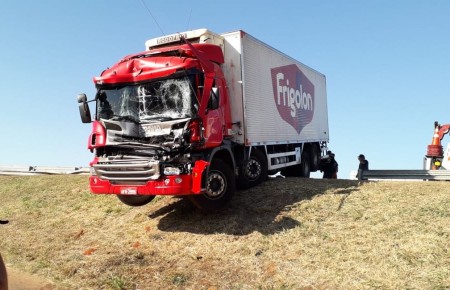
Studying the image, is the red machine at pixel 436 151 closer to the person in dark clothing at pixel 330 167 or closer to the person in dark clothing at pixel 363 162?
the person in dark clothing at pixel 363 162

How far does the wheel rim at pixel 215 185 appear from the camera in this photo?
334 inches

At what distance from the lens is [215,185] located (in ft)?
28.4

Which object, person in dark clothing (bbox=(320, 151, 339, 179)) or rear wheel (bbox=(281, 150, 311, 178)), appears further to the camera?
person in dark clothing (bbox=(320, 151, 339, 179))

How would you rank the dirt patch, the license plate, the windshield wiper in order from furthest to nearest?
the windshield wiper, the license plate, the dirt patch

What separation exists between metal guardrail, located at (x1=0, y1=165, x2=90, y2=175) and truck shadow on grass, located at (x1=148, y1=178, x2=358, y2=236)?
1009cm

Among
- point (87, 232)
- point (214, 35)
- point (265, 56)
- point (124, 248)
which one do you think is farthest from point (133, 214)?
point (265, 56)

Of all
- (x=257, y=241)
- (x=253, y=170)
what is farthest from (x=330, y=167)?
(x=257, y=241)

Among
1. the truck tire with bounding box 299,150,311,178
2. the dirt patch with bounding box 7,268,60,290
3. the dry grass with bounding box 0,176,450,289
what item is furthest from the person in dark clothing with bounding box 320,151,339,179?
the dirt patch with bounding box 7,268,60,290

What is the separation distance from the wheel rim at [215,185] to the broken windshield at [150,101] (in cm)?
144

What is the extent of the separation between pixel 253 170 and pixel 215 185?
2720 millimetres

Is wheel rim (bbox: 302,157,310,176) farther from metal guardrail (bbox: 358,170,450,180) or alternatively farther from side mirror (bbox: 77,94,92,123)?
side mirror (bbox: 77,94,92,123)

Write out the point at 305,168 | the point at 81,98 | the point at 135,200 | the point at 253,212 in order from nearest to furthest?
the point at 253,212 → the point at 81,98 → the point at 135,200 → the point at 305,168

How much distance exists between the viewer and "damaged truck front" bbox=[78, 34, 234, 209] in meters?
7.95

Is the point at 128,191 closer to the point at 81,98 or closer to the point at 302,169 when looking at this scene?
the point at 81,98
